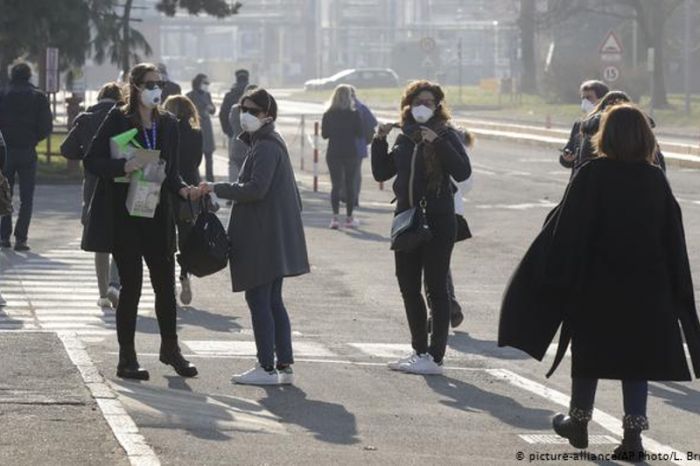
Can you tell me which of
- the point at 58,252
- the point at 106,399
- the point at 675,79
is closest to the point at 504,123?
the point at 675,79

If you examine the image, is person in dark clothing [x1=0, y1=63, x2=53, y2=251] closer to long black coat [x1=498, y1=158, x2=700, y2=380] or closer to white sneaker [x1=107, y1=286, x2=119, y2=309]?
white sneaker [x1=107, y1=286, x2=119, y2=309]

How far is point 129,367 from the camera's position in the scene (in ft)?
35.5

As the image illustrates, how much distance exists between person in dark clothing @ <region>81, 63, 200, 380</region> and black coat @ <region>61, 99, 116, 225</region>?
218 centimetres

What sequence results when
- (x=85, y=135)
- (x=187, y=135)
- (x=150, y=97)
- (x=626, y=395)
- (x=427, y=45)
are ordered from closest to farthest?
(x=626, y=395), (x=150, y=97), (x=85, y=135), (x=187, y=135), (x=427, y=45)

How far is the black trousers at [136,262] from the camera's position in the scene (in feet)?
35.1

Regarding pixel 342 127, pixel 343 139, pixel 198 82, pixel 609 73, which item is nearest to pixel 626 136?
pixel 342 127

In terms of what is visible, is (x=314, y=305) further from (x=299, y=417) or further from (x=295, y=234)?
(x=299, y=417)

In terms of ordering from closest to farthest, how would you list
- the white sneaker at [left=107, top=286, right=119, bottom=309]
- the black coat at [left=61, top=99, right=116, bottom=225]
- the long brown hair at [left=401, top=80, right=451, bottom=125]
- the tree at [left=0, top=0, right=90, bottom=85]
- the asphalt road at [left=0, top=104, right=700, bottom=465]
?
the asphalt road at [left=0, top=104, right=700, bottom=465], the long brown hair at [left=401, top=80, right=451, bottom=125], the black coat at [left=61, top=99, right=116, bottom=225], the white sneaker at [left=107, top=286, right=119, bottom=309], the tree at [left=0, top=0, right=90, bottom=85]

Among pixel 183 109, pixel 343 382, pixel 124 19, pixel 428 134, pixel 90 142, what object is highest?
pixel 124 19

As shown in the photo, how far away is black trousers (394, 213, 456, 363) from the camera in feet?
37.8

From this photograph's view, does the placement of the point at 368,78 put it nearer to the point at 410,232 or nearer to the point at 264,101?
the point at 410,232

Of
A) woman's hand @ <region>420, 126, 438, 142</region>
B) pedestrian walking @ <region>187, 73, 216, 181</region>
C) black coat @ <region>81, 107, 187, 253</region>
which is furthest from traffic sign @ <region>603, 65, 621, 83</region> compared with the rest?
black coat @ <region>81, 107, 187, 253</region>

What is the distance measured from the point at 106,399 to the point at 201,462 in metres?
1.45

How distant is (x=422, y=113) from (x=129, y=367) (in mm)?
2353
